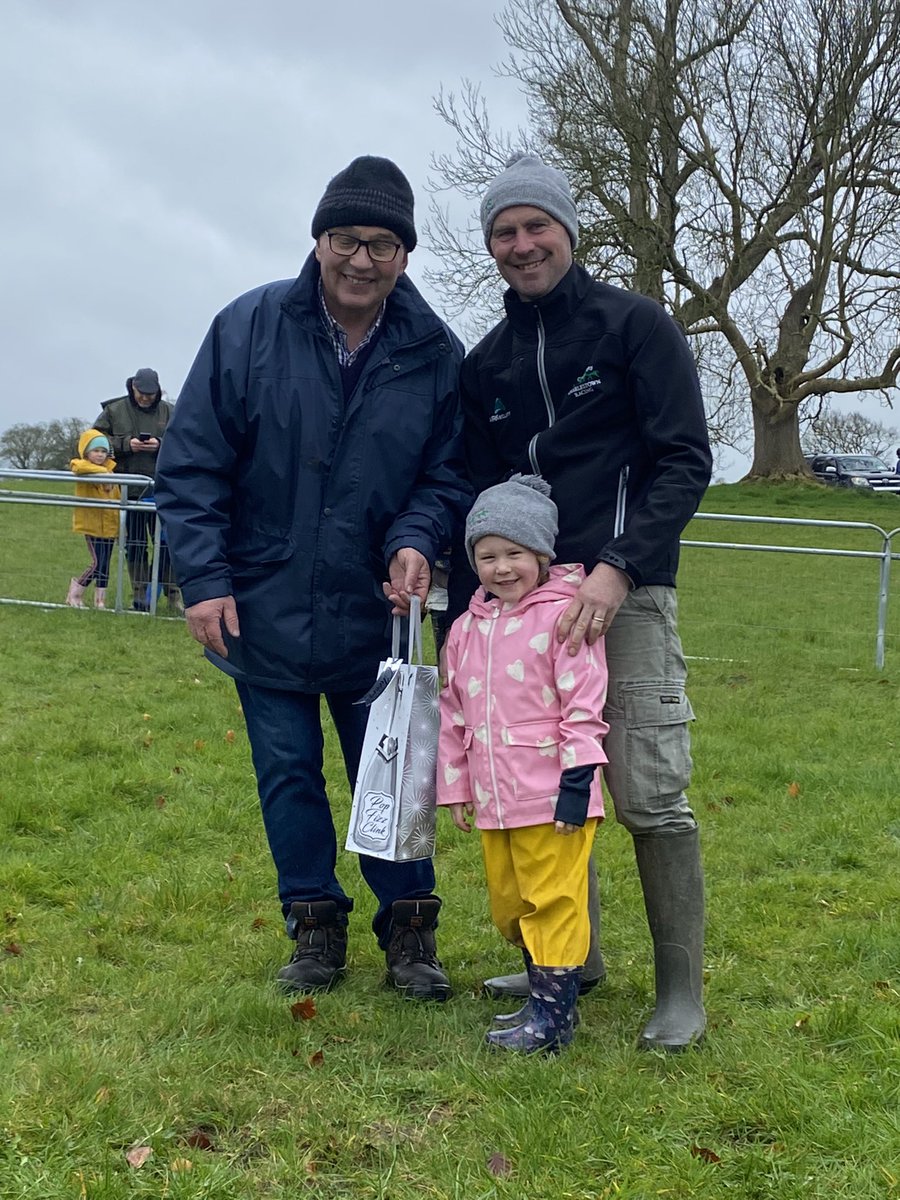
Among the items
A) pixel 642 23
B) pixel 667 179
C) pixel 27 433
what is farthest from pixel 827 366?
pixel 27 433

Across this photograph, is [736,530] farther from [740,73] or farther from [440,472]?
[740,73]

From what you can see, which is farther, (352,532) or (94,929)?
(94,929)

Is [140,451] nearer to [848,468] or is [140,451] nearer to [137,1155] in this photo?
[137,1155]

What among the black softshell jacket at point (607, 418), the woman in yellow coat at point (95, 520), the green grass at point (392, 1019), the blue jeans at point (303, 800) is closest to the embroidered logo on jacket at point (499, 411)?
the black softshell jacket at point (607, 418)

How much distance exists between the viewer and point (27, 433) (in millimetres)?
35906

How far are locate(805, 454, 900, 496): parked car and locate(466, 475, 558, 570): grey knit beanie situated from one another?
31863mm

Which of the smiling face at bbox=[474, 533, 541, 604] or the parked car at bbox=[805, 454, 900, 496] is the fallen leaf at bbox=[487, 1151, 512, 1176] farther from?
the parked car at bbox=[805, 454, 900, 496]

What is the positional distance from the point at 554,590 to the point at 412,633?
1.59ft

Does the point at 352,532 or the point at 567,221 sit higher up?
the point at 567,221

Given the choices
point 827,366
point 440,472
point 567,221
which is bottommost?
point 440,472

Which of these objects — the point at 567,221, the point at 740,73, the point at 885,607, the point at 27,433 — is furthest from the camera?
the point at 27,433

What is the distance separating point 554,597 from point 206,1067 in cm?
144

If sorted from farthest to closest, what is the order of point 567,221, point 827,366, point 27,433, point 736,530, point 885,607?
point 27,433, point 827,366, point 736,530, point 885,607, point 567,221

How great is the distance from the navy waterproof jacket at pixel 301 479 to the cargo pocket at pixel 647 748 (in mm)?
723
